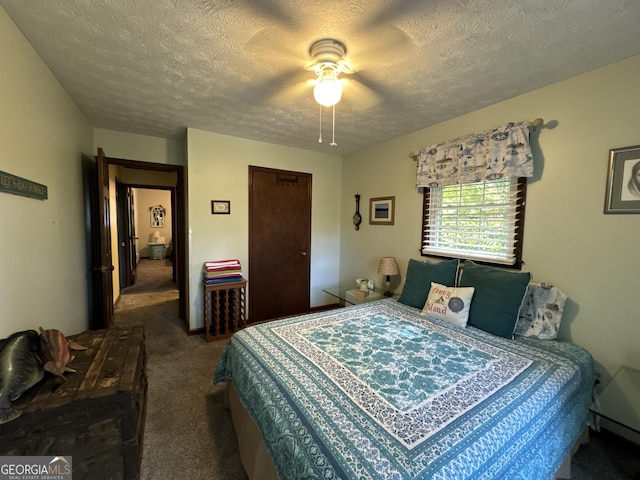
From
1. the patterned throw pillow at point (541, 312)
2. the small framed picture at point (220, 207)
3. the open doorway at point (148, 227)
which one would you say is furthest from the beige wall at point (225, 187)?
the patterned throw pillow at point (541, 312)

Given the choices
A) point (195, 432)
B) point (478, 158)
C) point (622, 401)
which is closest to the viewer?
point (622, 401)

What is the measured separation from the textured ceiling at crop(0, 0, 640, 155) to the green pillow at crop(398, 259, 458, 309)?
1421 millimetres

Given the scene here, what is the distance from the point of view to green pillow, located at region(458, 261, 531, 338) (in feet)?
6.17

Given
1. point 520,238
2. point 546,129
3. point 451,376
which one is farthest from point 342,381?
point 546,129

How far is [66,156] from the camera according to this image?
84.4 inches

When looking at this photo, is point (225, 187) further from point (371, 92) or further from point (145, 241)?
point (145, 241)

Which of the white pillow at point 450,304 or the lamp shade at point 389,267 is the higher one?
the lamp shade at point 389,267

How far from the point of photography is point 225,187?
3.26 metres

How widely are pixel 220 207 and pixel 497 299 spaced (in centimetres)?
299

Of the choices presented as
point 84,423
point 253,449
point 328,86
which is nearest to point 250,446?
point 253,449

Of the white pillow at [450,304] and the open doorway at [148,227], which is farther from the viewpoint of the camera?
the open doorway at [148,227]

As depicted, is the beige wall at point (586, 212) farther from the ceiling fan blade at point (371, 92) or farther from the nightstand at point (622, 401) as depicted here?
the ceiling fan blade at point (371, 92)

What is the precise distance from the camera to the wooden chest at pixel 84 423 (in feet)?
3.45

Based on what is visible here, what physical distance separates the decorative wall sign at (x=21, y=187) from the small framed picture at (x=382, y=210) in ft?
10.1
